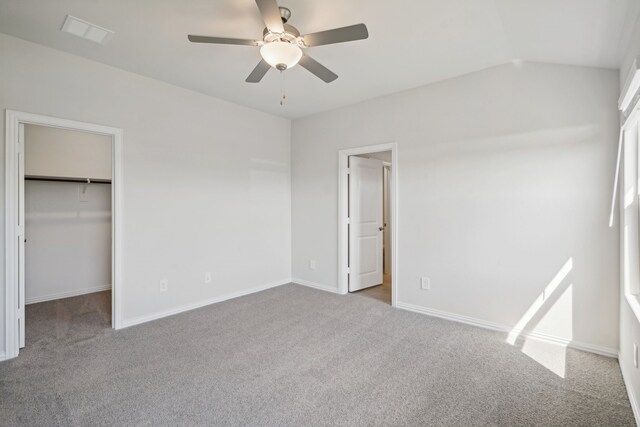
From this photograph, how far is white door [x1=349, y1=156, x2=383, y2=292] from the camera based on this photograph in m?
4.57

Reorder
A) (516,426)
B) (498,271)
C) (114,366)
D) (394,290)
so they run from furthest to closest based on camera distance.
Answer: (394,290), (498,271), (114,366), (516,426)

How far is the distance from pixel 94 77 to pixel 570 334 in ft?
16.6

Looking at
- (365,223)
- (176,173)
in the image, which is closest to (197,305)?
(176,173)

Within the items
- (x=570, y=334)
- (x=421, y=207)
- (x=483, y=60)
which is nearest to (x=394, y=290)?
(x=421, y=207)

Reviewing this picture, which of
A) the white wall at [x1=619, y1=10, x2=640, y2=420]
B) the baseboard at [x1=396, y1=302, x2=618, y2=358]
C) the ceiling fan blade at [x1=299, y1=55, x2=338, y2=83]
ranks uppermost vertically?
the ceiling fan blade at [x1=299, y1=55, x2=338, y2=83]

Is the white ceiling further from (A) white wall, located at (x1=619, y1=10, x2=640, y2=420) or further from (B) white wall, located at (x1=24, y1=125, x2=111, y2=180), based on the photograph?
(B) white wall, located at (x1=24, y1=125, x2=111, y2=180)

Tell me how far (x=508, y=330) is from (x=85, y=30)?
459 centimetres

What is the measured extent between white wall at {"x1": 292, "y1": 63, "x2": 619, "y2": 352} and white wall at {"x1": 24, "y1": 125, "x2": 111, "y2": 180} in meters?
3.80

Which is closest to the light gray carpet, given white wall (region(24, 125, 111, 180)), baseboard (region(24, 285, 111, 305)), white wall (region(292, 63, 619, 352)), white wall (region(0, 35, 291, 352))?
white wall (region(292, 63, 619, 352))

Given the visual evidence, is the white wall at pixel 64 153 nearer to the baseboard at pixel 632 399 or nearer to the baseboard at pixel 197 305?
the baseboard at pixel 197 305

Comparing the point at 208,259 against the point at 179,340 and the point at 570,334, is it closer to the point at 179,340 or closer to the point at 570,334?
the point at 179,340

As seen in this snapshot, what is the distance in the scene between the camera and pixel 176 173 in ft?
12.2

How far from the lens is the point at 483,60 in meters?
3.00

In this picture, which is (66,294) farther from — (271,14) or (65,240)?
(271,14)
